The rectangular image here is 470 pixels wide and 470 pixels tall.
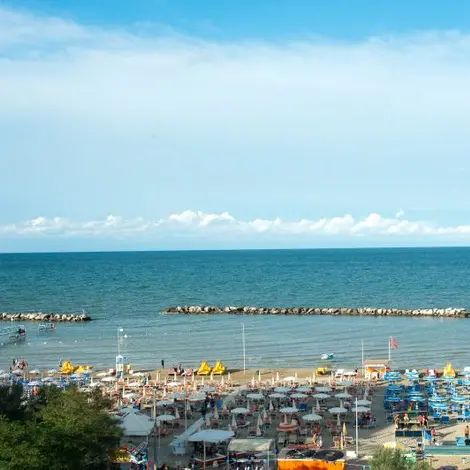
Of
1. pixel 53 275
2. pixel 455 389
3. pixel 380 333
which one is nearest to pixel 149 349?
pixel 380 333

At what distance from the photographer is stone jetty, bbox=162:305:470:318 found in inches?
2734

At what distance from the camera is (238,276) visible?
141500 mm

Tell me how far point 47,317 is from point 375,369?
142 ft

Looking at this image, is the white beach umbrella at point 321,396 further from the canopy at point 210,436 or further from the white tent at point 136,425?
the white tent at point 136,425

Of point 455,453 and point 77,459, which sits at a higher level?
point 77,459

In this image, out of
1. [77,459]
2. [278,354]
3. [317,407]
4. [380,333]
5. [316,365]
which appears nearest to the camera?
[77,459]

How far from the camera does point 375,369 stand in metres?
38.6

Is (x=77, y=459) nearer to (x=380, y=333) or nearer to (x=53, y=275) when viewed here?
(x=380, y=333)

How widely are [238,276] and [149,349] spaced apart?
9236 cm

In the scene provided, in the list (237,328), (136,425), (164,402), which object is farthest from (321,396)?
(237,328)

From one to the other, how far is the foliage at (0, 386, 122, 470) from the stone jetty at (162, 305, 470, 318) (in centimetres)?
5294

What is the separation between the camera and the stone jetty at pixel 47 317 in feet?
228

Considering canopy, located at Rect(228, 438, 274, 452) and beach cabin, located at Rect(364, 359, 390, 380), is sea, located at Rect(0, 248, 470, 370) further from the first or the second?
canopy, located at Rect(228, 438, 274, 452)

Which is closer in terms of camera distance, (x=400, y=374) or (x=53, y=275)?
(x=400, y=374)
